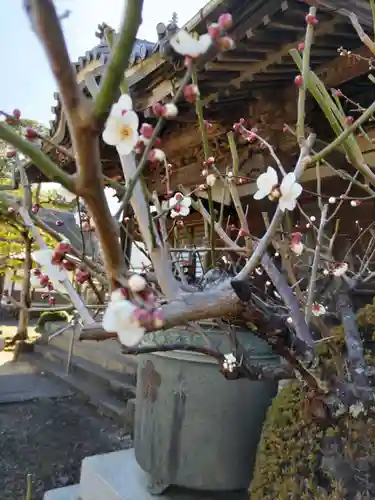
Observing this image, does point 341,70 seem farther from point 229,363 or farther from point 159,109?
point 159,109

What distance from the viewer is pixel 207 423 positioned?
2.15 meters

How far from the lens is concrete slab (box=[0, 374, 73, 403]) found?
5.54 meters

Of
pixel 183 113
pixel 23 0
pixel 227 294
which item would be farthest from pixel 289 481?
pixel 183 113

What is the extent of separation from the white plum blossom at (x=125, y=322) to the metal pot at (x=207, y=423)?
147cm

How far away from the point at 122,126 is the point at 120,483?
7.71ft

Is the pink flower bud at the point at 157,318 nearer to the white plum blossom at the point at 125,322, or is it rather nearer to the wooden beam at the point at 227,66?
the white plum blossom at the point at 125,322

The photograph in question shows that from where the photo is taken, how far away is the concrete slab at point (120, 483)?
2.31 m

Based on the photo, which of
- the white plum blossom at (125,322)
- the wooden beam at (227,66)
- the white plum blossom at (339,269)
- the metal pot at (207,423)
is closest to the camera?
the white plum blossom at (125,322)

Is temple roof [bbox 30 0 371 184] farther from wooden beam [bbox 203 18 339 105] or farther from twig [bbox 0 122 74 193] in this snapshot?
twig [bbox 0 122 74 193]

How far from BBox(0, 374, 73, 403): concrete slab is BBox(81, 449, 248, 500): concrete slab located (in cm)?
308

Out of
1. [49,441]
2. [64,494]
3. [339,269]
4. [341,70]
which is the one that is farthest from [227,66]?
[49,441]

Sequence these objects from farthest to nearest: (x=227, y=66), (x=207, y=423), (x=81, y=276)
→ (x=227, y=66)
(x=207, y=423)
(x=81, y=276)

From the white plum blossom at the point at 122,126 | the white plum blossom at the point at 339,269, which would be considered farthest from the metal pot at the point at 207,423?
the white plum blossom at the point at 122,126

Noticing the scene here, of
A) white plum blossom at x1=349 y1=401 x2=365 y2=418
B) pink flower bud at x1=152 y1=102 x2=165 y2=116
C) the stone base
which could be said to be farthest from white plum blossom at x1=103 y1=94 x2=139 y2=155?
the stone base
